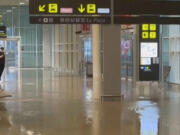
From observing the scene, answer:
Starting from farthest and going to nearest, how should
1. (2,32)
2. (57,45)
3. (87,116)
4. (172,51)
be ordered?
(57,45) < (2,32) < (172,51) < (87,116)

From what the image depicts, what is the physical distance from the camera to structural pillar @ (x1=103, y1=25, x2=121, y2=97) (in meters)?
14.9

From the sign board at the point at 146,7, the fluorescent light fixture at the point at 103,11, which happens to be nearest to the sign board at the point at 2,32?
the fluorescent light fixture at the point at 103,11

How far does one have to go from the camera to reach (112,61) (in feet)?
49.2

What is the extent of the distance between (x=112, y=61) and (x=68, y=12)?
2746mm

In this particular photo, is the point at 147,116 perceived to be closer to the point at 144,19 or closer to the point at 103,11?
the point at 144,19

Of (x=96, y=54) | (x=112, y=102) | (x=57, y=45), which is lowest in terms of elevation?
(x=112, y=102)

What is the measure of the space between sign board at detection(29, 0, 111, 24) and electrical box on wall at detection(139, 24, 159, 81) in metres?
7.44

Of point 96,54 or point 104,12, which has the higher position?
point 104,12

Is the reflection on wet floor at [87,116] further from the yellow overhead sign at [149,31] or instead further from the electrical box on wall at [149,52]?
the yellow overhead sign at [149,31]

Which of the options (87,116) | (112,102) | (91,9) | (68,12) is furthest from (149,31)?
(87,116)

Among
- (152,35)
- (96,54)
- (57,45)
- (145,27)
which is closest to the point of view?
(145,27)

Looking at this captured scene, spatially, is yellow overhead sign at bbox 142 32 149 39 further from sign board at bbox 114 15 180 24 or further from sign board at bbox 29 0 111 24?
sign board at bbox 29 0 111 24

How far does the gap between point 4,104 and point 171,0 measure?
20.9 feet

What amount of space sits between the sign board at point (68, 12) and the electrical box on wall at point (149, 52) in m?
7.44
